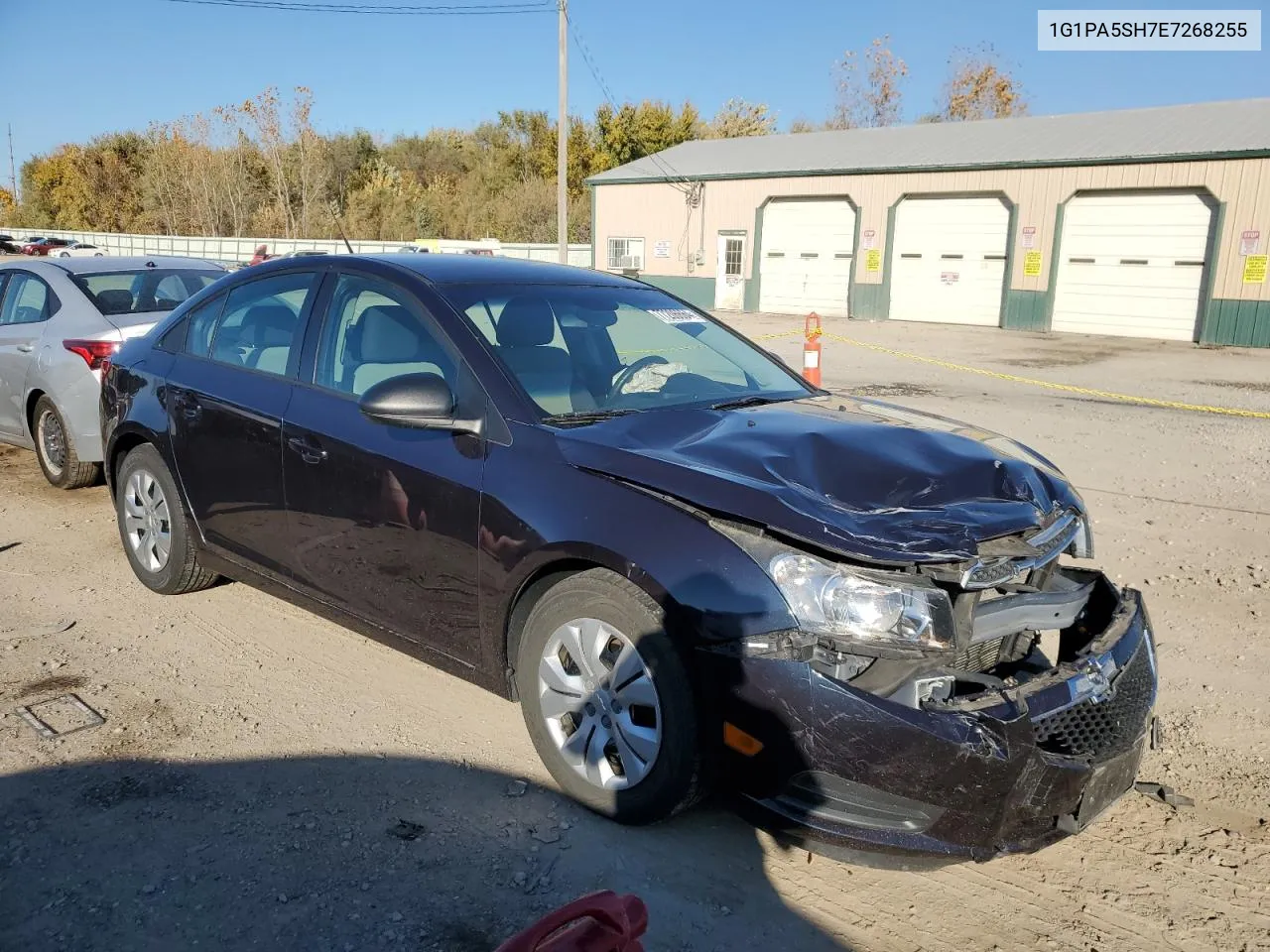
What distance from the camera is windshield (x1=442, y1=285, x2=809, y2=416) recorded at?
12.3ft

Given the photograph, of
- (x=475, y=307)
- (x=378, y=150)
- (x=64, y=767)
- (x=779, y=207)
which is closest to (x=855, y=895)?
(x=475, y=307)

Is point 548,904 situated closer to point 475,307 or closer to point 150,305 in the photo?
point 475,307

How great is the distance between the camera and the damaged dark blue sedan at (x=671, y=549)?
8.86 ft

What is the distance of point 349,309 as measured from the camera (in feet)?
13.7

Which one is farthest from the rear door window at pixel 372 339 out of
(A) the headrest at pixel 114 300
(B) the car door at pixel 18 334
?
(B) the car door at pixel 18 334

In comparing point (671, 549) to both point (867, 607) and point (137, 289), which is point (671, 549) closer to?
point (867, 607)

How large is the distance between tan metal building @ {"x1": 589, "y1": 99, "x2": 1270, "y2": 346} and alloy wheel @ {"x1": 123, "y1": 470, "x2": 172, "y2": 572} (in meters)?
23.5

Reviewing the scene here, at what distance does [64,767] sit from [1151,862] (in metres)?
3.59

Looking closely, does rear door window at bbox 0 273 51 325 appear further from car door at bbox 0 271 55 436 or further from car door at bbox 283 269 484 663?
car door at bbox 283 269 484 663

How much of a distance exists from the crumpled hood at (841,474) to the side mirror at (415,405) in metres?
0.44

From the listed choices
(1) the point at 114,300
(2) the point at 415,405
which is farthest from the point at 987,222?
(2) the point at 415,405

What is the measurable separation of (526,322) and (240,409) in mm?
1404

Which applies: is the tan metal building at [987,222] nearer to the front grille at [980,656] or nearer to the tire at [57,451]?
the front grille at [980,656]

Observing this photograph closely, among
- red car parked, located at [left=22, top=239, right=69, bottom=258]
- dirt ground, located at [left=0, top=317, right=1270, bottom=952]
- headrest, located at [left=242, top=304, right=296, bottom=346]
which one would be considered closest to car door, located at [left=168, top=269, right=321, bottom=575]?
headrest, located at [left=242, top=304, right=296, bottom=346]
